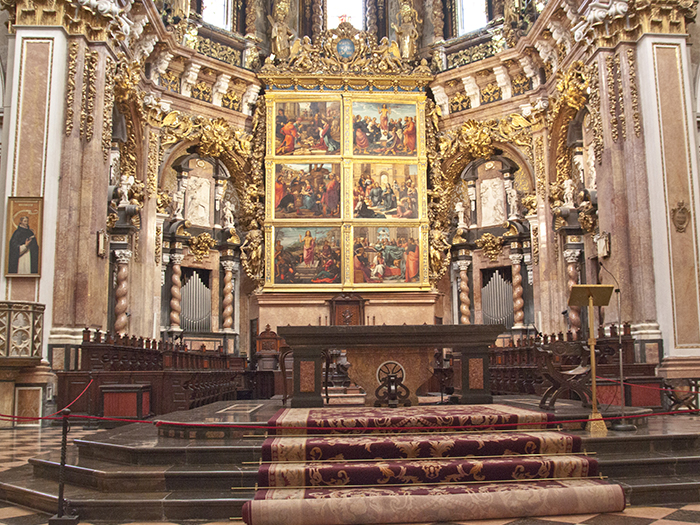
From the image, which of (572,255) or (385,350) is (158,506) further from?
(572,255)

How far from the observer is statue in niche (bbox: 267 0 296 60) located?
62.4 ft

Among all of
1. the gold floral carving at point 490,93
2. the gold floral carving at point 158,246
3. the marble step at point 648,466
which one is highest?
the gold floral carving at point 490,93

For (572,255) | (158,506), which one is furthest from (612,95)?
(158,506)

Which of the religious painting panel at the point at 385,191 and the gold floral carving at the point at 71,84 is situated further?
the religious painting panel at the point at 385,191

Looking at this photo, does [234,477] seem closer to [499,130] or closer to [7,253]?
[7,253]

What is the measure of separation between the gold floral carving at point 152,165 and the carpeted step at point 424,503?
12561 millimetres

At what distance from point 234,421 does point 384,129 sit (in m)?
13.6

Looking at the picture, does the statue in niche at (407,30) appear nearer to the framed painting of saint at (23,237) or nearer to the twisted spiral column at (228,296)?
the twisted spiral column at (228,296)

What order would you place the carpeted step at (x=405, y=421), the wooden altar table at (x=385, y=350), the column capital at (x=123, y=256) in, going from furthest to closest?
the column capital at (x=123, y=256) < the wooden altar table at (x=385, y=350) < the carpeted step at (x=405, y=421)

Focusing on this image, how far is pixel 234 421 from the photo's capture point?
6359 mm

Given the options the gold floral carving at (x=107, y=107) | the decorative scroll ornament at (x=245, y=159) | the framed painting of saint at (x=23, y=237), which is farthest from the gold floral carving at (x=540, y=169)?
the framed painting of saint at (x=23, y=237)

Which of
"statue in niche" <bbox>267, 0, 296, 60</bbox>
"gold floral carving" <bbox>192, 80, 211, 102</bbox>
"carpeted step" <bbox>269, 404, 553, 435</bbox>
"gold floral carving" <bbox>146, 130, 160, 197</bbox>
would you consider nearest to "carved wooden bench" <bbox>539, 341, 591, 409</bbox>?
"carpeted step" <bbox>269, 404, 553, 435</bbox>

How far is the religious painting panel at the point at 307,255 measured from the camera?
17.9m

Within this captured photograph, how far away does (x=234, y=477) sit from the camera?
5121 mm
